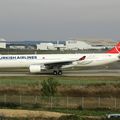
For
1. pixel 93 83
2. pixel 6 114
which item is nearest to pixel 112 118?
pixel 6 114

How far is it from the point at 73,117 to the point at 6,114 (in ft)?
19.9

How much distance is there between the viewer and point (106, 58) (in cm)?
5903

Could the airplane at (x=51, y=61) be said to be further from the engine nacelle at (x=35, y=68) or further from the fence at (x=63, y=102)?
the fence at (x=63, y=102)

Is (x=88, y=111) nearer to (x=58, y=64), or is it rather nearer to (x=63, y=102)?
(x=63, y=102)

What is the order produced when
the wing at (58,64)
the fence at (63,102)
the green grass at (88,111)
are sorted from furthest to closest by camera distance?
the wing at (58,64)
the fence at (63,102)
the green grass at (88,111)

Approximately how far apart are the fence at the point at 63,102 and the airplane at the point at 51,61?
1826cm

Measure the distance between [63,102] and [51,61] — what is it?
21604mm

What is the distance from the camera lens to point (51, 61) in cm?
5653

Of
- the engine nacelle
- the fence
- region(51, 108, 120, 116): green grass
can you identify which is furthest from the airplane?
region(51, 108, 120, 116): green grass

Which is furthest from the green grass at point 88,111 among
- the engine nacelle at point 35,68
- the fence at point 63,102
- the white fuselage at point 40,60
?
the white fuselage at point 40,60

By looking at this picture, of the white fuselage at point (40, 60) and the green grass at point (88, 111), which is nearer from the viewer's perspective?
the green grass at point (88, 111)

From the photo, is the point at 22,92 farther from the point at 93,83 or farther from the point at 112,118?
the point at 112,118

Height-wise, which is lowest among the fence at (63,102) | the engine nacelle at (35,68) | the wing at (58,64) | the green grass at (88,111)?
the green grass at (88,111)

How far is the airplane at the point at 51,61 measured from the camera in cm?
5534
